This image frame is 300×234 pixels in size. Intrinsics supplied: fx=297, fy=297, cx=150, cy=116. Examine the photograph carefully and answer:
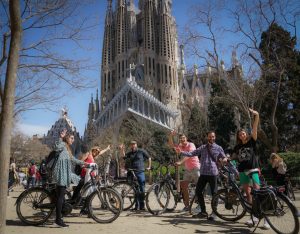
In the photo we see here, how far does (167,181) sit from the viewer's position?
689cm

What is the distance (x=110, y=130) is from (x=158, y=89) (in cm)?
3405

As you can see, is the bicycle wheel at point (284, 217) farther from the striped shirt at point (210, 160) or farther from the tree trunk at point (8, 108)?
the tree trunk at point (8, 108)

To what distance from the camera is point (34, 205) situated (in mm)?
5711

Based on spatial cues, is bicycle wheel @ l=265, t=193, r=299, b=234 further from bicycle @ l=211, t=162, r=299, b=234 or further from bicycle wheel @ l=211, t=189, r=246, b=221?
bicycle wheel @ l=211, t=189, r=246, b=221

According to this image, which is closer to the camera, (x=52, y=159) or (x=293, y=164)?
(x=52, y=159)

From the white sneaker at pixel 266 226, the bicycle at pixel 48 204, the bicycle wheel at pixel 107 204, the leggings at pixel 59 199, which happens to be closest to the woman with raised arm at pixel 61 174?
the leggings at pixel 59 199

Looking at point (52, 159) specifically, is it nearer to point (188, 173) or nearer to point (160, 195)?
point (160, 195)

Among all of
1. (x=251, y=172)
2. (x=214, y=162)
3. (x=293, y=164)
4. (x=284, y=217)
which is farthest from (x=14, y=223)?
(x=293, y=164)

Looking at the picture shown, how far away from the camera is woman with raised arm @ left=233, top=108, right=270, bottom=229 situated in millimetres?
5445

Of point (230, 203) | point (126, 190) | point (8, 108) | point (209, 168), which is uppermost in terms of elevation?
point (8, 108)

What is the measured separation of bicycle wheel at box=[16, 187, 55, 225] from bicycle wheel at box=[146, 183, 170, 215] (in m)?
2.16

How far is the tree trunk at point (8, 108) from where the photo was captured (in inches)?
157

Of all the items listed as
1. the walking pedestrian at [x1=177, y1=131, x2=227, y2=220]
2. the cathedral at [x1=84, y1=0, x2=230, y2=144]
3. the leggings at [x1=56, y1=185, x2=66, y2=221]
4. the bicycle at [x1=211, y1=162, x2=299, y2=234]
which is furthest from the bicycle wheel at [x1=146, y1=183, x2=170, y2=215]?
the cathedral at [x1=84, y1=0, x2=230, y2=144]

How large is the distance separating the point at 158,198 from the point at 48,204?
7.83 feet
